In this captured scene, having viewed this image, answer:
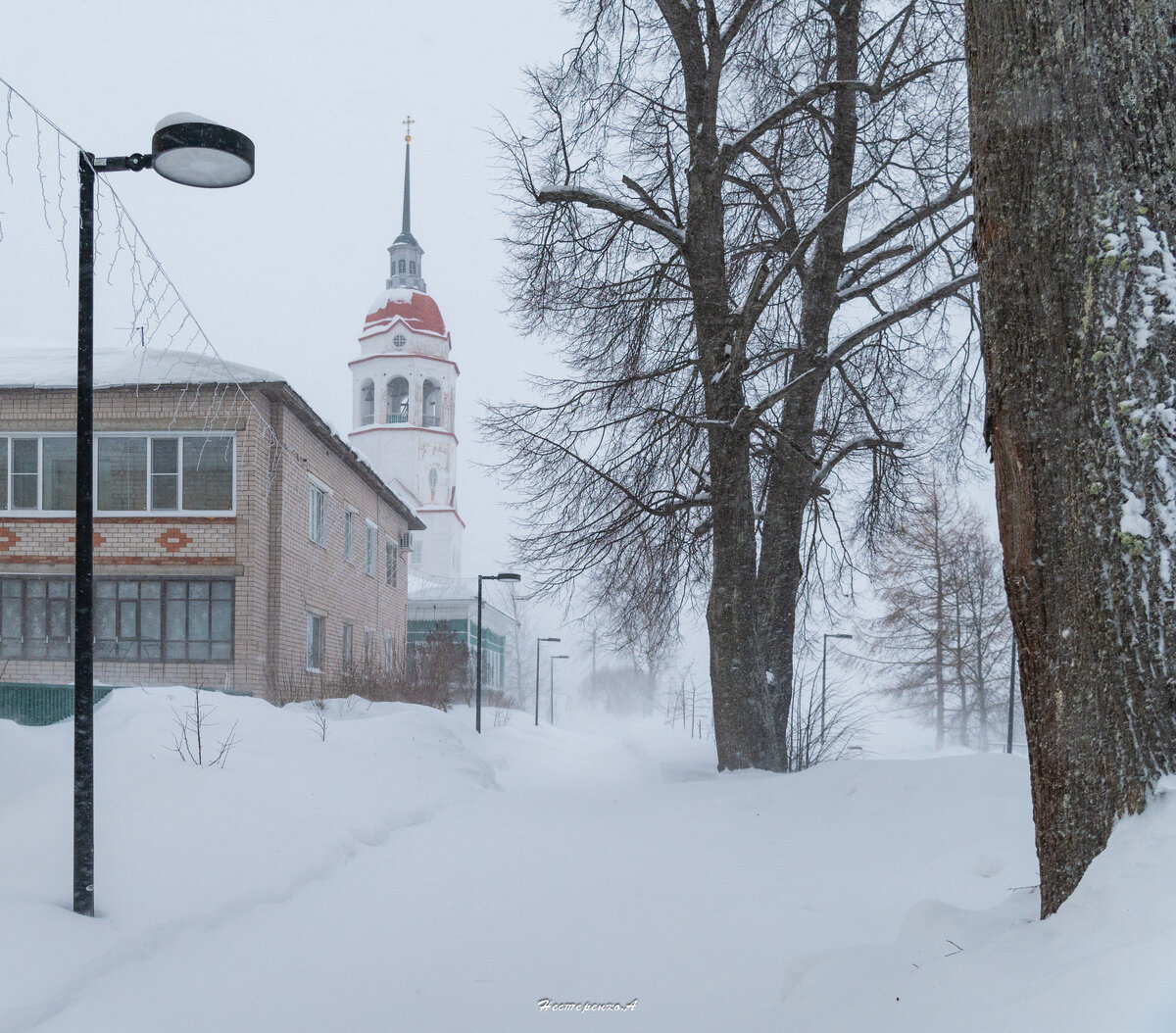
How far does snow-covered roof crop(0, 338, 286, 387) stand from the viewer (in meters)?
16.0

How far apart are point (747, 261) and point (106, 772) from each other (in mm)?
8423

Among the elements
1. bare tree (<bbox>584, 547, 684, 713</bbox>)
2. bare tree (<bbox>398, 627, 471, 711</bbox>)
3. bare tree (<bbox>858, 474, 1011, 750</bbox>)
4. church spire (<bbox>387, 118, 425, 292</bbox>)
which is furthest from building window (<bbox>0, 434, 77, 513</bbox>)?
church spire (<bbox>387, 118, 425, 292</bbox>)

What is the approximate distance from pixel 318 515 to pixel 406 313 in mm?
29041

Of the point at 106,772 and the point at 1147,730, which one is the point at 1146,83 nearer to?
the point at 1147,730

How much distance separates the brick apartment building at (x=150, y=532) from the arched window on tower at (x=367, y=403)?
30617 mm

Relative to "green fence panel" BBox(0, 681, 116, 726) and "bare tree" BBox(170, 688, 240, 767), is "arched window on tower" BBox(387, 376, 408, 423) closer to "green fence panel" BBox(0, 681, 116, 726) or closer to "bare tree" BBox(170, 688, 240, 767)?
"green fence panel" BBox(0, 681, 116, 726)

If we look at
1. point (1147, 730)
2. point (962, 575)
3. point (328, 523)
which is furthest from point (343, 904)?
point (962, 575)

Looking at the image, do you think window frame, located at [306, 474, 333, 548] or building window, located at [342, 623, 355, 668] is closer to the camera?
window frame, located at [306, 474, 333, 548]

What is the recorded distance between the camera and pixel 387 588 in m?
27.9

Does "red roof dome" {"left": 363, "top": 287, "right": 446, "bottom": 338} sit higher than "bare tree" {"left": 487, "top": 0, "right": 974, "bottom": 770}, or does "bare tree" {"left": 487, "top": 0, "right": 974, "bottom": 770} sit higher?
"red roof dome" {"left": 363, "top": 287, "right": 446, "bottom": 338}

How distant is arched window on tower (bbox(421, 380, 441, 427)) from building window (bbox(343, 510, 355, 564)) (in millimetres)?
26011

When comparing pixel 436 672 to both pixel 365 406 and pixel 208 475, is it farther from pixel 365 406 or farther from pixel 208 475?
pixel 365 406

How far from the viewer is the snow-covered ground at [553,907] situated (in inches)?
102

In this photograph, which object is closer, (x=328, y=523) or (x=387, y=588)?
(x=328, y=523)
